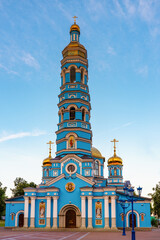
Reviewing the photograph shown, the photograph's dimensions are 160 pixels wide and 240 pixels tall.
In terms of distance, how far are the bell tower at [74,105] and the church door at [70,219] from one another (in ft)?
22.4

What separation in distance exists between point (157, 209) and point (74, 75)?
25.2 m

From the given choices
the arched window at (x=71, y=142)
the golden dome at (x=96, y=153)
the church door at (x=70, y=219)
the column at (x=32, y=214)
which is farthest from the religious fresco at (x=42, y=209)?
the golden dome at (x=96, y=153)

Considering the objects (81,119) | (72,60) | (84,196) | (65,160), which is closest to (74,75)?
(72,60)

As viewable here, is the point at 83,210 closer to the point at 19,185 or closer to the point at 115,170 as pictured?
the point at 115,170

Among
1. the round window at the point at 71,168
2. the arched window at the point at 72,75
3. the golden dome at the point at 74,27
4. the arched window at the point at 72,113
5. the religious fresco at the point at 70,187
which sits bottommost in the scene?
the religious fresco at the point at 70,187

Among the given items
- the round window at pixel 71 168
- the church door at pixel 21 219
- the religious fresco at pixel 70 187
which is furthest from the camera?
the church door at pixel 21 219

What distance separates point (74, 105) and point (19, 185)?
111 feet

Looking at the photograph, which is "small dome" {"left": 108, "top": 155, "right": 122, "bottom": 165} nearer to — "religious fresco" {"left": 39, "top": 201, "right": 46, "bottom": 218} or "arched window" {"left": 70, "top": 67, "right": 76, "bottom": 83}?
"arched window" {"left": 70, "top": 67, "right": 76, "bottom": 83}

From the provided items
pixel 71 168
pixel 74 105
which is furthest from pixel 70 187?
pixel 74 105

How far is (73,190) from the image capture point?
103ft

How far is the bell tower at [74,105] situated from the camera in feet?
112

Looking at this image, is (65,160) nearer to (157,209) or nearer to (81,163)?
(81,163)

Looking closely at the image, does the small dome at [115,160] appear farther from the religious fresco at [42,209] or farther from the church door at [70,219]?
the religious fresco at [42,209]

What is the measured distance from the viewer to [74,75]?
38438mm
